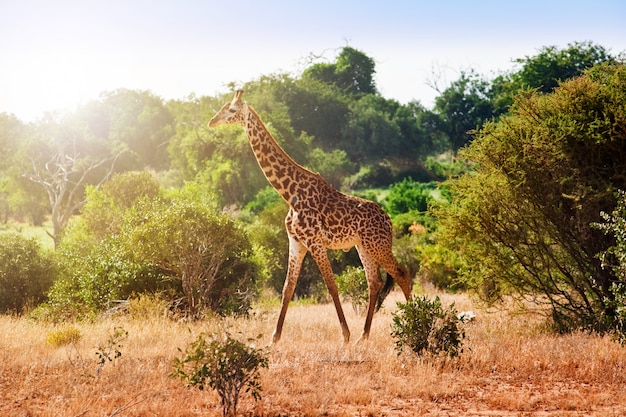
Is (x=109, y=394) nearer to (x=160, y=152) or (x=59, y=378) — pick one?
(x=59, y=378)

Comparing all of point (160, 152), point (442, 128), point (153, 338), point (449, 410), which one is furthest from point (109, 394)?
point (442, 128)

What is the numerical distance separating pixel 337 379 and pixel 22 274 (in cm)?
1125

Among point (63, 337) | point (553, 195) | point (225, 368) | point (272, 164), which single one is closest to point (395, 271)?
point (272, 164)

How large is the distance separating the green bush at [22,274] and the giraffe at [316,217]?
26.6 feet

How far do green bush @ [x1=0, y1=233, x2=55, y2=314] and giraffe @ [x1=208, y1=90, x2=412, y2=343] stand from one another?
320 inches

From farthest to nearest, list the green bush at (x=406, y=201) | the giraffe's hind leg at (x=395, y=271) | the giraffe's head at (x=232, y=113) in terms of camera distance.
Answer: the green bush at (x=406, y=201) < the giraffe's hind leg at (x=395, y=271) < the giraffe's head at (x=232, y=113)

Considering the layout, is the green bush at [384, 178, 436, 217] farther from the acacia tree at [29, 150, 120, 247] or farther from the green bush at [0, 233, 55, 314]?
the green bush at [0, 233, 55, 314]

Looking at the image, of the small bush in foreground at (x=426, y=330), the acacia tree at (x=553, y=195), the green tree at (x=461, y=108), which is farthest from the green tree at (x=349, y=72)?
the small bush in foreground at (x=426, y=330)

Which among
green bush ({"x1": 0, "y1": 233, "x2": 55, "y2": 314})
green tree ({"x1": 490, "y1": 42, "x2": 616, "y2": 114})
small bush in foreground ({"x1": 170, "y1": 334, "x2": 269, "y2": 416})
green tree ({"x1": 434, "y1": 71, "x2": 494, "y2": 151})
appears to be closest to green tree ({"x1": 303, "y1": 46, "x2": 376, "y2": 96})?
green tree ({"x1": 434, "y1": 71, "x2": 494, "y2": 151})

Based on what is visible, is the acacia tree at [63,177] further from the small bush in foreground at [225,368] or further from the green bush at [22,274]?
the small bush in foreground at [225,368]

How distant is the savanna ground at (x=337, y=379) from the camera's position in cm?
791

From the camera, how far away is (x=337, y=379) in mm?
9039

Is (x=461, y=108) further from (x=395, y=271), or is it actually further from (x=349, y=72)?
(x=395, y=271)

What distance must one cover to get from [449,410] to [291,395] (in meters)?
1.88
